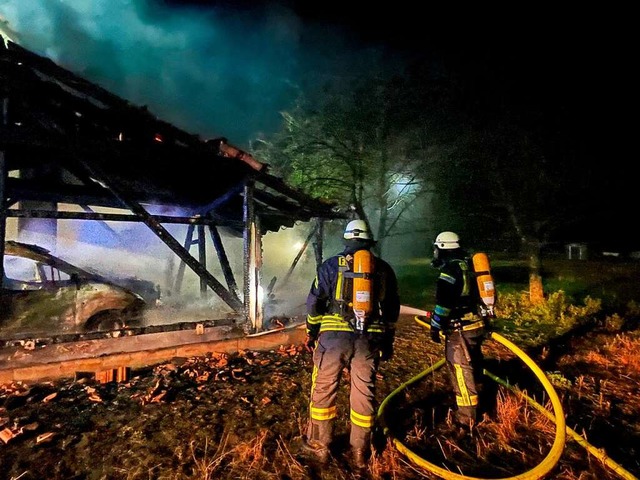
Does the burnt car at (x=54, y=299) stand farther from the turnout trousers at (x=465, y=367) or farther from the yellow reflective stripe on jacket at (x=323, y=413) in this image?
the turnout trousers at (x=465, y=367)

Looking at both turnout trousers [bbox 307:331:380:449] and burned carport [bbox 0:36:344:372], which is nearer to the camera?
turnout trousers [bbox 307:331:380:449]

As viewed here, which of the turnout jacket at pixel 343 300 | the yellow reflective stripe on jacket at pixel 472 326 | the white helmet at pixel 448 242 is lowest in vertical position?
the yellow reflective stripe on jacket at pixel 472 326

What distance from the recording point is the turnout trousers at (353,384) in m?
3.21

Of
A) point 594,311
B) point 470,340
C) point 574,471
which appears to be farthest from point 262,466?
point 594,311

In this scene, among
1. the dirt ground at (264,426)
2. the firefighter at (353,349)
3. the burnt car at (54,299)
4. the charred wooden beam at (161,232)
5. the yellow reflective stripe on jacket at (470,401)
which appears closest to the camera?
the dirt ground at (264,426)

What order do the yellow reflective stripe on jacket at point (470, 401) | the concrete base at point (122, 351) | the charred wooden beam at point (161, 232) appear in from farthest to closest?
the charred wooden beam at point (161, 232) → the concrete base at point (122, 351) → the yellow reflective stripe on jacket at point (470, 401)

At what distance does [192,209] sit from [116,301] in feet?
8.96

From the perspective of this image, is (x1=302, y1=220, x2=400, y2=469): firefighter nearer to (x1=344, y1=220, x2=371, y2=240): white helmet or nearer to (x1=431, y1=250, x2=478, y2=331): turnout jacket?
(x1=344, y1=220, x2=371, y2=240): white helmet

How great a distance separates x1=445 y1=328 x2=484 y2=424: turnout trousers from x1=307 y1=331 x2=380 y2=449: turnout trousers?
1.13 m

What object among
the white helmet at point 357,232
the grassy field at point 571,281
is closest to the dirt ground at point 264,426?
Answer: the white helmet at point 357,232

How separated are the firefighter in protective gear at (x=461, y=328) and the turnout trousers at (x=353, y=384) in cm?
99

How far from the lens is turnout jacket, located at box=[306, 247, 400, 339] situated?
328cm

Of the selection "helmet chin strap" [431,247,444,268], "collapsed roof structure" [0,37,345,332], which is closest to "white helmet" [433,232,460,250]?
"helmet chin strap" [431,247,444,268]

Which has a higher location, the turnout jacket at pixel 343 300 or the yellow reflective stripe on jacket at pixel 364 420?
the turnout jacket at pixel 343 300
